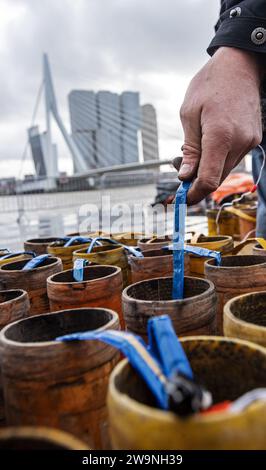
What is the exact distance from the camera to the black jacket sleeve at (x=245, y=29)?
1.59m

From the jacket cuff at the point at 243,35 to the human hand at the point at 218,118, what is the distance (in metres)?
0.03

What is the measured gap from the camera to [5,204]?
31.3ft

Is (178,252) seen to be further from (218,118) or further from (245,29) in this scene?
(245,29)

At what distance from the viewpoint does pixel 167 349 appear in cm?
74

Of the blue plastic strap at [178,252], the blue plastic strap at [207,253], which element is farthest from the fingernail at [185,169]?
the blue plastic strap at [207,253]

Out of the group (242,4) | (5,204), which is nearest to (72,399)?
(242,4)

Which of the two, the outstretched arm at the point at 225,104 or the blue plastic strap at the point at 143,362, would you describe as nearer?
the blue plastic strap at the point at 143,362

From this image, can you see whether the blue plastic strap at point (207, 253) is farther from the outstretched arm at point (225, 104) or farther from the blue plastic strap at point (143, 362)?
the blue plastic strap at point (143, 362)

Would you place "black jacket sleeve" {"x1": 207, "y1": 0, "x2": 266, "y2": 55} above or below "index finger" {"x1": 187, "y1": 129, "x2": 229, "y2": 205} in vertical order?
above

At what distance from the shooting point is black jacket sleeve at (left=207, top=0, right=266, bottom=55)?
159 cm

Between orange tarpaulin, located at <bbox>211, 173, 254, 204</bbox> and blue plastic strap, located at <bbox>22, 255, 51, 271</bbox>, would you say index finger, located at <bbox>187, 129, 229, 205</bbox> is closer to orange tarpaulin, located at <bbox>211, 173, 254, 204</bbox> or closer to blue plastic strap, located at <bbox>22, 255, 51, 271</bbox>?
blue plastic strap, located at <bbox>22, 255, 51, 271</bbox>

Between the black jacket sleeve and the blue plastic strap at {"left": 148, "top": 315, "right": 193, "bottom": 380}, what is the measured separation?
49.5 inches

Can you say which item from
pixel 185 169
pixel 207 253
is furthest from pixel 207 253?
pixel 185 169

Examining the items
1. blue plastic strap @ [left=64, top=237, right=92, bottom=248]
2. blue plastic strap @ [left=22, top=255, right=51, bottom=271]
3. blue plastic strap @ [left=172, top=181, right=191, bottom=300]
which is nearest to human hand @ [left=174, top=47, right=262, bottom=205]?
blue plastic strap @ [left=172, top=181, right=191, bottom=300]
